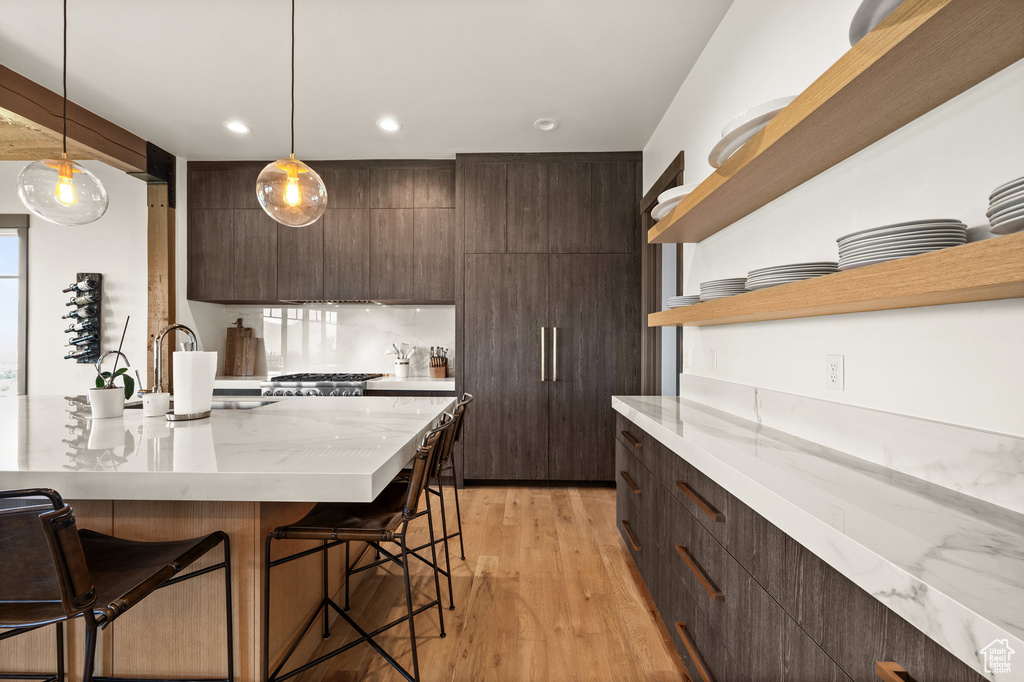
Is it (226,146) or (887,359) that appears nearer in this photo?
(887,359)

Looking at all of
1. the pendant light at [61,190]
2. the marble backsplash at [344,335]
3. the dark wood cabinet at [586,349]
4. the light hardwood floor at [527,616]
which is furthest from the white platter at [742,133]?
the marble backsplash at [344,335]

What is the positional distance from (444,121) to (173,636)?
321cm

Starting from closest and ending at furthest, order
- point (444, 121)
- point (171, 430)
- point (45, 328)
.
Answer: point (171, 430) → point (444, 121) → point (45, 328)

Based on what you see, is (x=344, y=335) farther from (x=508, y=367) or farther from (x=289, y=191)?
(x=289, y=191)

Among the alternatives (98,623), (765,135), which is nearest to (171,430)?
(98,623)

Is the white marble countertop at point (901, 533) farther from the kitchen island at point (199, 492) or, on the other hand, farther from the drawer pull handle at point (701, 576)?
the kitchen island at point (199, 492)

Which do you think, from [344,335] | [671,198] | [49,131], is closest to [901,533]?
[671,198]

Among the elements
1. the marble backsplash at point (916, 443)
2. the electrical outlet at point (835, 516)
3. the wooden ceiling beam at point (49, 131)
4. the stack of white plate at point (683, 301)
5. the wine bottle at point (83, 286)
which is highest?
the wooden ceiling beam at point (49, 131)

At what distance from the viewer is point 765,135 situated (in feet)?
4.59

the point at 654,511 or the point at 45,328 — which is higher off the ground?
the point at 45,328

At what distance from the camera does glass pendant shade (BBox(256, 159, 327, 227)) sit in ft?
7.20

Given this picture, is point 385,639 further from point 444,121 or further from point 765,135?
point 444,121

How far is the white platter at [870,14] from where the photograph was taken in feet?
3.41

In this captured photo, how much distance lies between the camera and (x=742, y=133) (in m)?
1.58
